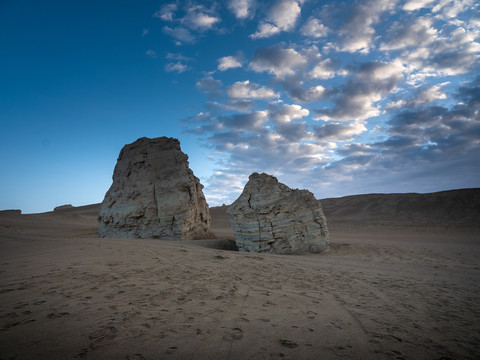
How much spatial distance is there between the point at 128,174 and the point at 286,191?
388 inches

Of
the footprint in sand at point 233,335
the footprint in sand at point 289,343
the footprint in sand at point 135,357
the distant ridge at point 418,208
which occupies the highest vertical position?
the distant ridge at point 418,208

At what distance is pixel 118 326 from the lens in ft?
8.83

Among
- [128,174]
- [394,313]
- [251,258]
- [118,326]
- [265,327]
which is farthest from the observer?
[128,174]

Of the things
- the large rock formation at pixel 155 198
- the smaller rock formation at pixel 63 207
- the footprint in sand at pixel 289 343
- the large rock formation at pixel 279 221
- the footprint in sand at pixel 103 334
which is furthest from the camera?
the smaller rock formation at pixel 63 207

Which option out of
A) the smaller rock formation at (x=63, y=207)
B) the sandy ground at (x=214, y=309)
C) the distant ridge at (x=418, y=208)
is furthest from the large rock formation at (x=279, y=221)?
the smaller rock formation at (x=63, y=207)

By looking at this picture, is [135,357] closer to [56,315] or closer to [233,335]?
[233,335]

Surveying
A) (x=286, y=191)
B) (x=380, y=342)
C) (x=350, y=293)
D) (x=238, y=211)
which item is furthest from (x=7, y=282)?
(x=286, y=191)

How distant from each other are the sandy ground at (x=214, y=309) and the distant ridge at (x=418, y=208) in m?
23.0

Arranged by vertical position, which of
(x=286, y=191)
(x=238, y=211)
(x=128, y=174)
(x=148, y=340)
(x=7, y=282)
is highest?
(x=128, y=174)

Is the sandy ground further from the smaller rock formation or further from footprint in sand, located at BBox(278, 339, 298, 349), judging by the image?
the smaller rock formation

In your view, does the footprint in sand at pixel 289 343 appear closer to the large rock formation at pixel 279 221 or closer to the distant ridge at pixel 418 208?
→ the large rock formation at pixel 279 221

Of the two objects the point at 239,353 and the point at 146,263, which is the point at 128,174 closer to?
the point at 146,263

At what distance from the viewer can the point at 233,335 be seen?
8.78 ft

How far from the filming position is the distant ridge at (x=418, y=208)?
24.2m
